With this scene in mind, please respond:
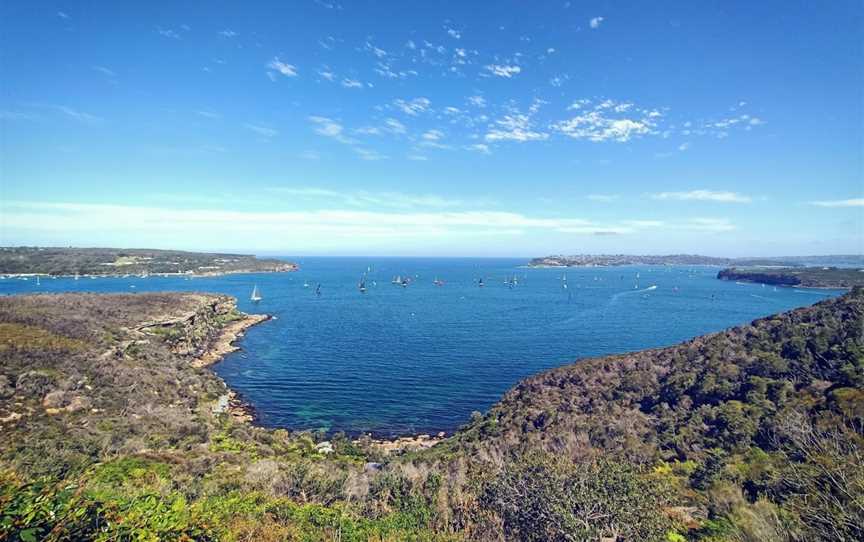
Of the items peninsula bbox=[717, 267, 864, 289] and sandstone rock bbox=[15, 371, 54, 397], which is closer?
sandstone rock bbox=[15, 371, 54, 397]

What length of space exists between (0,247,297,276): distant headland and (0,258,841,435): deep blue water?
138ft

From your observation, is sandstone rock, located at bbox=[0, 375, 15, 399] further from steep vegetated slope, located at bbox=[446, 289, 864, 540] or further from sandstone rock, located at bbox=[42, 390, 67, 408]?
steep vegetated slope, located at bbox=[446, 289, 864, 540]

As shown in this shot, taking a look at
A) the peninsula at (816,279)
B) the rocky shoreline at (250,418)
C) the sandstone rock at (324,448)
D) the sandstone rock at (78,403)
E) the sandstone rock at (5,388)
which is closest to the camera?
the sandstone rock at (5,388)

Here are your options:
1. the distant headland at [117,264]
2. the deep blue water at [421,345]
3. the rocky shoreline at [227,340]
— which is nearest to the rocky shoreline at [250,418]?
the rocky shoreline at [227,340]

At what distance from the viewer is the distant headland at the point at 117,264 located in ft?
453

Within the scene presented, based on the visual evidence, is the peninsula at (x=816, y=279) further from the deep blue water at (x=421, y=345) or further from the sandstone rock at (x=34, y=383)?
A: the sandstone rock at (x=34, y=383)

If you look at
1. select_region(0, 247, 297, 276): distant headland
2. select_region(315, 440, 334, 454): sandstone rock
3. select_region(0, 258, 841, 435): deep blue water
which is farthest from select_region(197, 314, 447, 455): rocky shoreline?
select_region(0, 247, 297, 276): distant headland

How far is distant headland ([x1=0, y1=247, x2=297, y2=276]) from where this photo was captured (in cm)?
13812

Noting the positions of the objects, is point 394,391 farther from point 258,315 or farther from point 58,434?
point 258,315

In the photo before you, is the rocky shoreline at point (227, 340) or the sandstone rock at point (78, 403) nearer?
the sandstone rock at point (78, 403)

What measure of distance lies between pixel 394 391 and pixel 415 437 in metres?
9.17

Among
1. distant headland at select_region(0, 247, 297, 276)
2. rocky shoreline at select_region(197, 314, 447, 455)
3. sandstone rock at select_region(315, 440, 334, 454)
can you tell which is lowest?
rocky shoreline at select_region(197, 314, 447, 455)

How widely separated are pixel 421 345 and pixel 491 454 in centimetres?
3283

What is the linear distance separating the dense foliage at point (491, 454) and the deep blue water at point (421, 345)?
4.88 m
